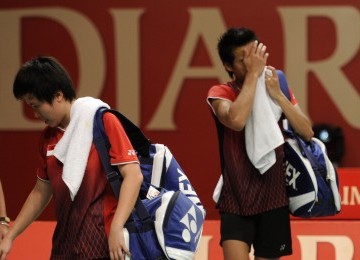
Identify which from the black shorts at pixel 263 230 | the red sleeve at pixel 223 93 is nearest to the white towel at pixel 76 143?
the red sleeve at pixel 223 93

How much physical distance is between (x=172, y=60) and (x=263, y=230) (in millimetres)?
4017

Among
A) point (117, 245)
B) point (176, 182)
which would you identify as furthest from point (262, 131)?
point (117, 245)

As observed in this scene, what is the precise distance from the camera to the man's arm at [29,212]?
11.0ft

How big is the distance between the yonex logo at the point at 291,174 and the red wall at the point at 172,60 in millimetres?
3681

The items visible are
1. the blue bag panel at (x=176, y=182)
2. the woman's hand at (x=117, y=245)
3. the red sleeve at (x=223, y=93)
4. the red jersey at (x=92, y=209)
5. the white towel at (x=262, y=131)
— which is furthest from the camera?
the red sleeve at (x=223, y=93)

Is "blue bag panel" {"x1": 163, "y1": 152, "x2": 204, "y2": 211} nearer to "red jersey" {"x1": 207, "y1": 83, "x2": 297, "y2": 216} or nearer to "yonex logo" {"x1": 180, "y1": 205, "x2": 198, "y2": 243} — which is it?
"yonex logo" {"x1": 180, "y1": 205, "x2": 198, "y2": 243}

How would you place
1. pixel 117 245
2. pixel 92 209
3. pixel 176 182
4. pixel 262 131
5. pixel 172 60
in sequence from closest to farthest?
1. pixel 117 245
2. pixel 92 209
3. pixel 176 182
4. pixel 262 131
5. pixel 172 60

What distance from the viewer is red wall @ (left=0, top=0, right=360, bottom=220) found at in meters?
7.61

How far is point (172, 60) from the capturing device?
308 inches

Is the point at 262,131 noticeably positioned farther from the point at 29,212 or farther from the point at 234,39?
the point at 29,212

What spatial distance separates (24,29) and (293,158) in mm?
4487

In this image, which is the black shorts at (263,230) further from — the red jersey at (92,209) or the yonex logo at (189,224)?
the red jersey at (92,209)

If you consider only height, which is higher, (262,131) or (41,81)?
(41,81)

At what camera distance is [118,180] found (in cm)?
306
